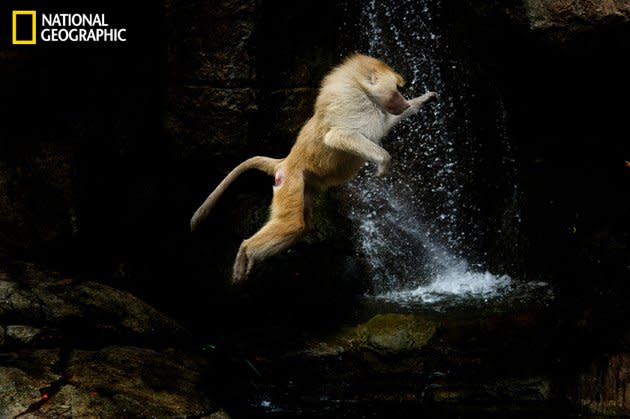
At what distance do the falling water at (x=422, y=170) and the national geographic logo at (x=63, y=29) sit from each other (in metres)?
2.72

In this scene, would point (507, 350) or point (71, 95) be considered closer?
point (507, 350)

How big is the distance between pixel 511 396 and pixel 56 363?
3.02 meters

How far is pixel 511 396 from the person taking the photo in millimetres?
5523

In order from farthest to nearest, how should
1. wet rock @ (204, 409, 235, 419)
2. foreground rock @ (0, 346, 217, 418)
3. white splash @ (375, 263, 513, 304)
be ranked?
1. white splash @ (375, 263, 513, 304)
2. wet rock @ (204, 409, 235, 419)
3. foreground rock @ (0, 346, 217, 418)

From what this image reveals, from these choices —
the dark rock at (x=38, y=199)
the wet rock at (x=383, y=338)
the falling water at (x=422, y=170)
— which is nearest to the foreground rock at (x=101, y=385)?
the wet rock at (x=383, y=338)

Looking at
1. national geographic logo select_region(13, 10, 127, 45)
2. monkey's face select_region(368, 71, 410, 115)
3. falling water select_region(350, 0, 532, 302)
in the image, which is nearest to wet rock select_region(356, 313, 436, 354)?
monkey's face select_region(368, 71, 410, 115)

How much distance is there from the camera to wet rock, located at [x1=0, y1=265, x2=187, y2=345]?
18.5 feet

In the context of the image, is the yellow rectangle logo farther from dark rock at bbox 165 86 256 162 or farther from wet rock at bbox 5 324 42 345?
wet rock at bbox 5 324 42 345

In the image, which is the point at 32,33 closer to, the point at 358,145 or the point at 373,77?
the point at 373,77

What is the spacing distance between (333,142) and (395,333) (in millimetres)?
1635

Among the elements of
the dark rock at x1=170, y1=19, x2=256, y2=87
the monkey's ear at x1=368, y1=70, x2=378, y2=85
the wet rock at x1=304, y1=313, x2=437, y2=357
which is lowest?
the wet rock at x1=304, y1=313, x2=437, y2=357

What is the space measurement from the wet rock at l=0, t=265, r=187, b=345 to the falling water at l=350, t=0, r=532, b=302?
8.66ft

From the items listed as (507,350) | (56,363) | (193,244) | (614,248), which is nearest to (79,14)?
(193,244)

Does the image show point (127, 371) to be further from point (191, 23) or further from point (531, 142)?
point (531, 142)
